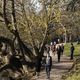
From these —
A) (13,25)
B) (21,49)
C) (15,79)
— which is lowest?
(15,79)

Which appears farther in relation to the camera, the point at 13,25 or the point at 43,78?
the point at 13,25

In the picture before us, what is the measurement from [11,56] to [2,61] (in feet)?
3.67

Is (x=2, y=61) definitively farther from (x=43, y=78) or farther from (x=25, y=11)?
A: (x=43, y=78)

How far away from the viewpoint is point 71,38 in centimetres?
11719

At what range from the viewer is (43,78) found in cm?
2502

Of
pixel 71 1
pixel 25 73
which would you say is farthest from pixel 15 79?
pixel 71 1

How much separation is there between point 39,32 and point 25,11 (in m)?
2.64

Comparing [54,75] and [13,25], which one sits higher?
[13,25]

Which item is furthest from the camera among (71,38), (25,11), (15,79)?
(71,38)

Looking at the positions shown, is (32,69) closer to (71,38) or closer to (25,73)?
(25,73)

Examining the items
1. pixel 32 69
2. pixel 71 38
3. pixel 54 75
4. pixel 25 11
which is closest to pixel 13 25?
pixel 25 11

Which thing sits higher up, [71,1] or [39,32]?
[71,1]

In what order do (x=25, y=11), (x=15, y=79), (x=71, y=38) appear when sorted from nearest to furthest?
1. (x=15, y=79)
2. (x=25, y=11)
3. (x=71, y=38)

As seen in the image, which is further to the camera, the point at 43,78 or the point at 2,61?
the point at 2,61
